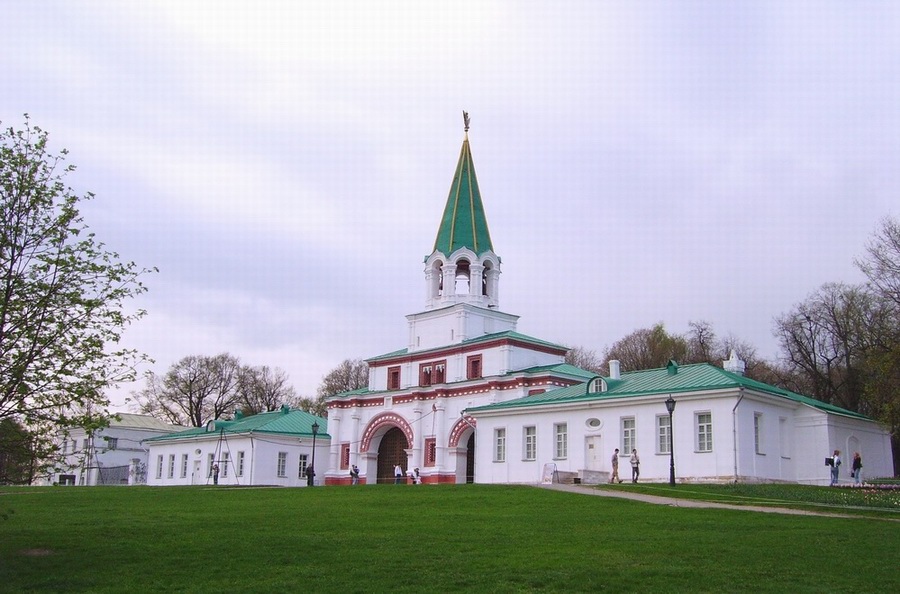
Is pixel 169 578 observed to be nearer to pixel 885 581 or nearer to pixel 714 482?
pixel 885 581

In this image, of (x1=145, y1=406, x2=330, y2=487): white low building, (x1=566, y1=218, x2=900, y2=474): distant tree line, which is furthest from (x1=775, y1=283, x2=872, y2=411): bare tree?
(x1=145, y1=406, x2=330, y2=487): white low building

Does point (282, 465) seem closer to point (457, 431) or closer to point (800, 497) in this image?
point (457, 431)

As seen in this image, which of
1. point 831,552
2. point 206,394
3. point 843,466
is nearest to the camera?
point 831,552

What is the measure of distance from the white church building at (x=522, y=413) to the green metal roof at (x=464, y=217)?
0.29ft

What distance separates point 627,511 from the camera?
23.3 m

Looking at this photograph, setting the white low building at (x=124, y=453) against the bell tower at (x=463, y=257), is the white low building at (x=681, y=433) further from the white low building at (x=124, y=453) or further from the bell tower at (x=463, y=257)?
the white low building at (x=124, y=453)

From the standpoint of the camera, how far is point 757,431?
37750 mm

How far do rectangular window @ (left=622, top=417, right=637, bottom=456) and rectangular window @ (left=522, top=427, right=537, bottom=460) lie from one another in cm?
476

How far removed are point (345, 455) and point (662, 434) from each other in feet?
79.9

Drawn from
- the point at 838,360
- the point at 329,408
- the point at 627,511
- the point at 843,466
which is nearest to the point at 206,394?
the point at 329,408

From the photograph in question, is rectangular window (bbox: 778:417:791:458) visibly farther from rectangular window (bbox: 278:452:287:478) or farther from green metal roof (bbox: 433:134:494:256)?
rectangular window (bbox: 278:452:287:478)

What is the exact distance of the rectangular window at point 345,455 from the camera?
5691 cm

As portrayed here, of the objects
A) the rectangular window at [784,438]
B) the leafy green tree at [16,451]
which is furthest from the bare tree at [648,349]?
the leafy green tree at [16,451]

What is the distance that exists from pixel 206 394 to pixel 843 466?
59.6m
